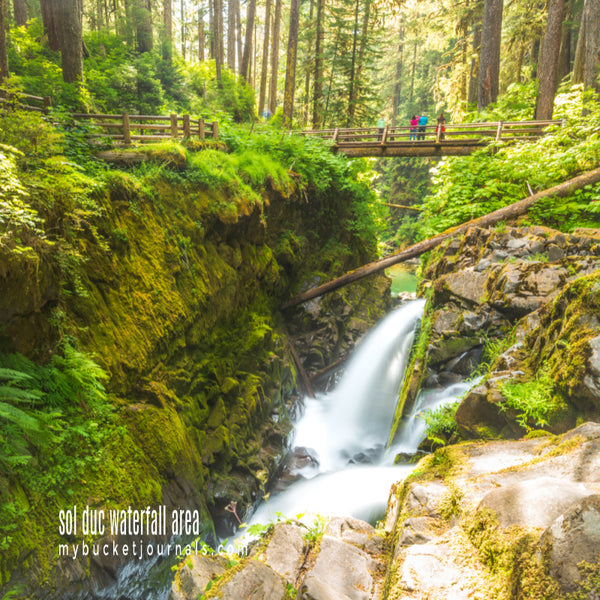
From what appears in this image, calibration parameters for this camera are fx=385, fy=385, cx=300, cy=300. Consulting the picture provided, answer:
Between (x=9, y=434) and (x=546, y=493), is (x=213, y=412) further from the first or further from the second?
(x=546, y=493)

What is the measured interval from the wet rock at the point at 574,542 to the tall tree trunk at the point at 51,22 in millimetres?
14210

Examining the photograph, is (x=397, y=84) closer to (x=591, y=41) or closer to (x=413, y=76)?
(x=413, y=76)

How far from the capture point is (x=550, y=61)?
550 inches

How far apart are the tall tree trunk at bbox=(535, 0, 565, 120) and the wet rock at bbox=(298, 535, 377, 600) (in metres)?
16.6

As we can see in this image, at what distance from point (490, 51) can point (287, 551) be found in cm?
1908

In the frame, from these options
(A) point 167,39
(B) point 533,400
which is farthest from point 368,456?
(A) point 167,39

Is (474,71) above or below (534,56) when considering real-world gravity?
below

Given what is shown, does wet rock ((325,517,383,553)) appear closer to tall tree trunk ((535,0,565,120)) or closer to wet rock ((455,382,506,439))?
wet rock ((455,382,506,439))

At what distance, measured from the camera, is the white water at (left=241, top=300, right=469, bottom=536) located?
6.87m

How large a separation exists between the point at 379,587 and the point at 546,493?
1392mm

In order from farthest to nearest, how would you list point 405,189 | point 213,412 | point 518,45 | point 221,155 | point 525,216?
point 405,189
point 518,45
point 525,216
point 221,155
point 213,412

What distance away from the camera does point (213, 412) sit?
7.71 meters

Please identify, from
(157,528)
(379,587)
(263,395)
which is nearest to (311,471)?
(263,395)

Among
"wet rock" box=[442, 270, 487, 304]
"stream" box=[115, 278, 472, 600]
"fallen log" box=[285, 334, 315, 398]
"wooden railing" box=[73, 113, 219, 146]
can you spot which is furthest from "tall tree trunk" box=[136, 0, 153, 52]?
"wet rock" box=[442, 270, 487, 304]
